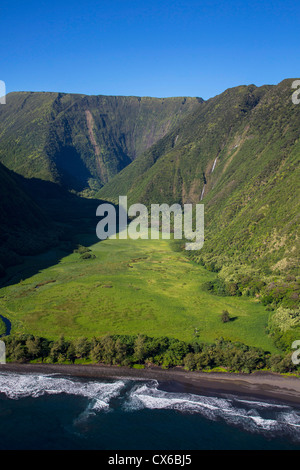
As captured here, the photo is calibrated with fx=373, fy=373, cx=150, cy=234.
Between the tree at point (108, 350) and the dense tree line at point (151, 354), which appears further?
the tree at point (108, 350)

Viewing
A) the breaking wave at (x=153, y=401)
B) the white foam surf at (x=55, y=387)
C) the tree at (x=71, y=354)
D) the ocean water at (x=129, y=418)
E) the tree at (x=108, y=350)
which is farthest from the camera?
the tree at (x=71, y=354)

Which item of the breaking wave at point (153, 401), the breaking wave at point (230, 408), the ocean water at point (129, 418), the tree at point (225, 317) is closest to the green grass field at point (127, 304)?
the tree at point (225, 317)

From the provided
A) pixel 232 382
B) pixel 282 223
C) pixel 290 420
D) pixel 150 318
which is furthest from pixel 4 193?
pixel 290 420

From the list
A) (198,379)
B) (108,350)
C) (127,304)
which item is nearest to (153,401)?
(198,379)

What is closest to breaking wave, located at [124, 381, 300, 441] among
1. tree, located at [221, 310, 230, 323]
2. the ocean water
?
the ocean water

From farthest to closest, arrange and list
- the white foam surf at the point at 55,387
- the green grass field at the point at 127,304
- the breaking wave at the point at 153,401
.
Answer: the green grass field at the point at 127,304, the white foam surf at the point at 55,387, the breaking wave at the point at 153,401

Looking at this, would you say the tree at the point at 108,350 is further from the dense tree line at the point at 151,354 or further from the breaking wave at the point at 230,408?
the breaking wave at the point at 230,408

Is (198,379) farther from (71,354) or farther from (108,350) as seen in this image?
(71,354)
